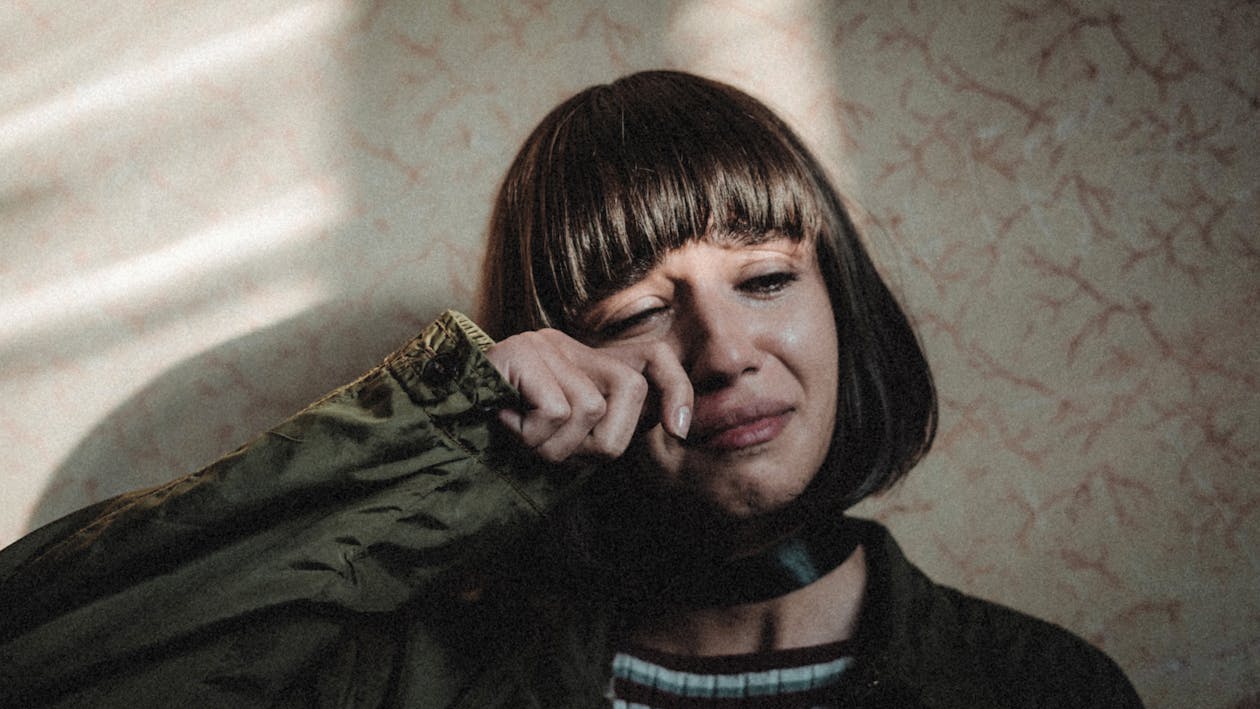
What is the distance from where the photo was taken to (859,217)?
114cm

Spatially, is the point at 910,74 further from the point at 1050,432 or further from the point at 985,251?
the point at 1050,432

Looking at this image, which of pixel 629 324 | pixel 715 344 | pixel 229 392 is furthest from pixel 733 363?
pixel 229 392

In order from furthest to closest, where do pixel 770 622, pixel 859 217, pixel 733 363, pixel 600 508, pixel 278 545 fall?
pixel 859 217
pixel 600 508
pixel 770 622
pixel 733 363
pixel 278 545

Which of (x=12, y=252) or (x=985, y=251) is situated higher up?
(x=12, y=252)

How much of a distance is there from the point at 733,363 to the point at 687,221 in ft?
0.56

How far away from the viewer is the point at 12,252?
1.15 meters

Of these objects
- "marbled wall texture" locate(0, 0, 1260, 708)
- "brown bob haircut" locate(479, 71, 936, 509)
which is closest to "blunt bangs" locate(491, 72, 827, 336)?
"brown bob haircut" locate(479, 71, 936, 509)

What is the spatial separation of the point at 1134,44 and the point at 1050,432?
609mm

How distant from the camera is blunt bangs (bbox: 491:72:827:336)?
2.62ft

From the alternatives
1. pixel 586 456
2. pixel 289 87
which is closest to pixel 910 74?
pixel 586 456

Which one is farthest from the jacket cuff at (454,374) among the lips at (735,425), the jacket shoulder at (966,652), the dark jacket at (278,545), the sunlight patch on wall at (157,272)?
the sunlight patch on wall at (157,272)

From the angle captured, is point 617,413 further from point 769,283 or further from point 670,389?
point 769,283

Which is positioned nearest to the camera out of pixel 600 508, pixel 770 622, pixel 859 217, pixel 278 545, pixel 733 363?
pixel 278 545

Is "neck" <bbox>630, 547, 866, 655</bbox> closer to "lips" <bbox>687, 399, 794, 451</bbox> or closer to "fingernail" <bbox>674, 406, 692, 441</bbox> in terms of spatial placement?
"lips" <bbox>687, 399, 794, 451</bbox>
